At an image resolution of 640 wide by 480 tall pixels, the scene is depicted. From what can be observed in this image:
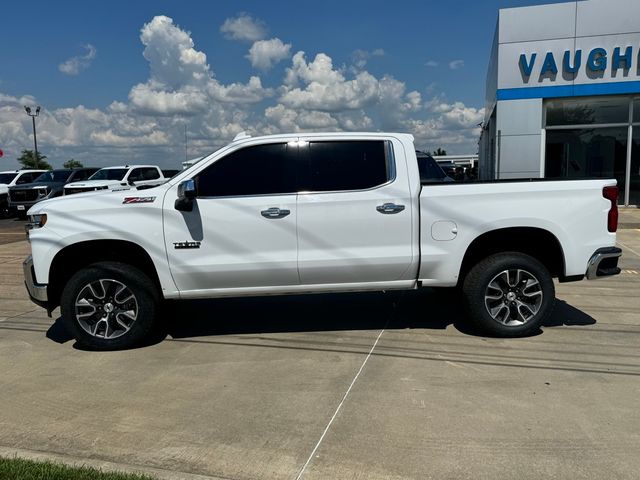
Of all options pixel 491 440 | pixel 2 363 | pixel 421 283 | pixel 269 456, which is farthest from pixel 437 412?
pixel 2 363

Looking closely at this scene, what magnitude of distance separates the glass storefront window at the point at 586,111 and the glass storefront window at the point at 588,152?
1.00 ft

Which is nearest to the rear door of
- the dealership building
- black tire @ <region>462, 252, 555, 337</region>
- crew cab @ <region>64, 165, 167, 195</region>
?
black tire @ <region>462, 252, 555, 337</region>

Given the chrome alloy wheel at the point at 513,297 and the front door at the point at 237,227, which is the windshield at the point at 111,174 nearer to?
the front door at the point at 237,227

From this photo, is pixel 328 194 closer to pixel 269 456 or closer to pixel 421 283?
pixel 421 283

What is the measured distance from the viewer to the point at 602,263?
5387 mm

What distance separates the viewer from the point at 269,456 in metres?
3.37

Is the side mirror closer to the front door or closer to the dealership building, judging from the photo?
the front door

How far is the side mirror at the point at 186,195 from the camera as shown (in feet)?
16.4

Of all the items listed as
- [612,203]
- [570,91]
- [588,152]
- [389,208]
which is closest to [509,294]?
[612,203]

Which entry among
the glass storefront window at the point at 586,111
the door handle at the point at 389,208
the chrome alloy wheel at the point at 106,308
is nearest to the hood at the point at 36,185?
the glass storefront window at the point at 586,111

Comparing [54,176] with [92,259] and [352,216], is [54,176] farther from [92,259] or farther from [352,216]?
[352,216]

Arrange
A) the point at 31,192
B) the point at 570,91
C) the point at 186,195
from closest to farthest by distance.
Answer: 1. the point at 186,195
2. the point at 570,91
3. the point at 31,192

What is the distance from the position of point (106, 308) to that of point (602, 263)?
192 inches

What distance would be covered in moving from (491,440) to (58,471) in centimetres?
261
